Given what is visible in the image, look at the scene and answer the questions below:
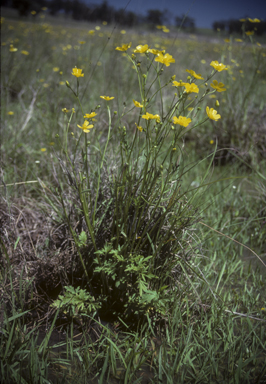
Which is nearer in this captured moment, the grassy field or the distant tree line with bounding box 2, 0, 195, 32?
the grassy field

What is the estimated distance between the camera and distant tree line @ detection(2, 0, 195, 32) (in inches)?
99.8

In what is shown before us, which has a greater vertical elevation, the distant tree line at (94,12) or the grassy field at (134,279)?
the distant tree line at (94,12)

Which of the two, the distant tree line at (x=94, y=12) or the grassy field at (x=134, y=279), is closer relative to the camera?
the grassy field at (x=134, y=279)

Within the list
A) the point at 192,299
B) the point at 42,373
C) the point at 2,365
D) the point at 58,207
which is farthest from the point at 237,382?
the point at 58,207

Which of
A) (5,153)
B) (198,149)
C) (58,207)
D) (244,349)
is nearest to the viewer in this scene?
(244,349)

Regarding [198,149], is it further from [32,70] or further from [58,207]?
[32,70]

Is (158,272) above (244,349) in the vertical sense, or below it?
above

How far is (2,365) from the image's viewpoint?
0.88 m

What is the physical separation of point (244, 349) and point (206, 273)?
16.6 inches

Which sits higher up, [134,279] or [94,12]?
[94,12]

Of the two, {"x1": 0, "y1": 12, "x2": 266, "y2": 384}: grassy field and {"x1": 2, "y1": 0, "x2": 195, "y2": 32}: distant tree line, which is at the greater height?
{"x1": 2, "y1": 0, "x2": 195, "y2": 32}: distant tree line

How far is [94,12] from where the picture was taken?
3.67m

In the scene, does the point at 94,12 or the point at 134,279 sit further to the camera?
the point at 94,12

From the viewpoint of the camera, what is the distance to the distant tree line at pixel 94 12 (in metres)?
2.54
